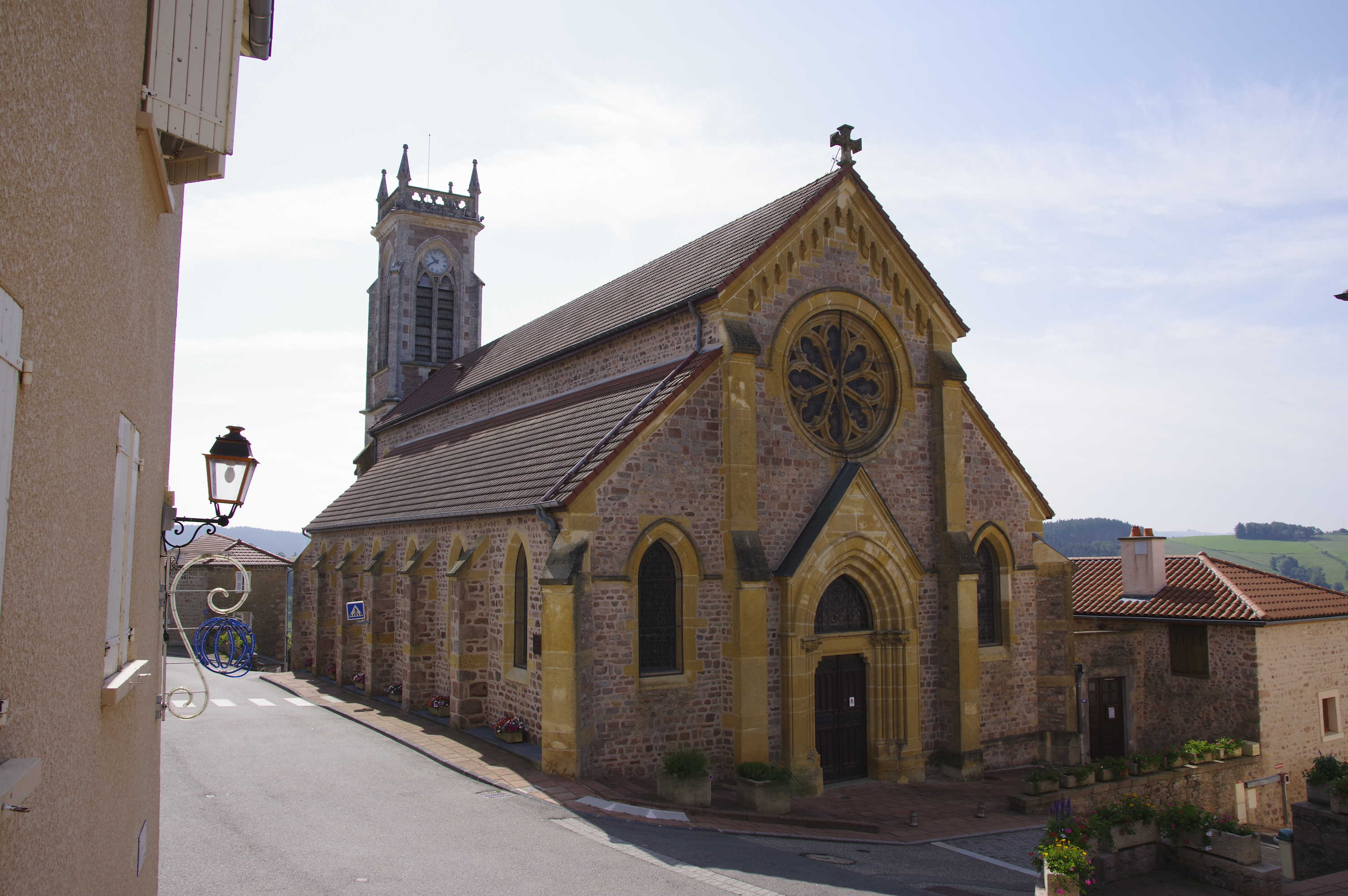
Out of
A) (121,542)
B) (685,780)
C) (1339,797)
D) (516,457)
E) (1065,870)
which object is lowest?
(1339,797)

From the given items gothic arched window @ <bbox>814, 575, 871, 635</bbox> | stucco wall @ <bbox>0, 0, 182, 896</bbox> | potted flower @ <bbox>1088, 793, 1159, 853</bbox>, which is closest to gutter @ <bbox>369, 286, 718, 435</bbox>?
gothic arched window @ <bbox>814, 575, 871, 635</bbox>

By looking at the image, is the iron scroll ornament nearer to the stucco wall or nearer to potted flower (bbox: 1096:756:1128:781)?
potted flower (bbox: 1096:756:1128:781)

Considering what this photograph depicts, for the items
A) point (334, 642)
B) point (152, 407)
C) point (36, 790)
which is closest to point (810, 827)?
point (152, 407)

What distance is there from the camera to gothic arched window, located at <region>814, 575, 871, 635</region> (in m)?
16.8

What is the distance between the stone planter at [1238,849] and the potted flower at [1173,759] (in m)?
6.46

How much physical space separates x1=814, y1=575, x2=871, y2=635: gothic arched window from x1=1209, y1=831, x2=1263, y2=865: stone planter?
6526mm

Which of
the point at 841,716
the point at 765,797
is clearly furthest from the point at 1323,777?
the point at 765,797

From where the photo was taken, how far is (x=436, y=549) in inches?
786

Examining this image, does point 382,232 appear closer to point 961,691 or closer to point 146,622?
point 961,691

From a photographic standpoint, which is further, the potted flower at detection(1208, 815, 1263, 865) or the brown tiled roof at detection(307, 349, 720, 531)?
the brown tiled roof at detection(307, 349, 720, 531)

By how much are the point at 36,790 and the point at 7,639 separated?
776 mm

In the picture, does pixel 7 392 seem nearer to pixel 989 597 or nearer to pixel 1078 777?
pixel 1078 777

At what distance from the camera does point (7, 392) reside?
2754mm

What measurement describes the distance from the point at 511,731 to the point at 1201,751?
14.3m
